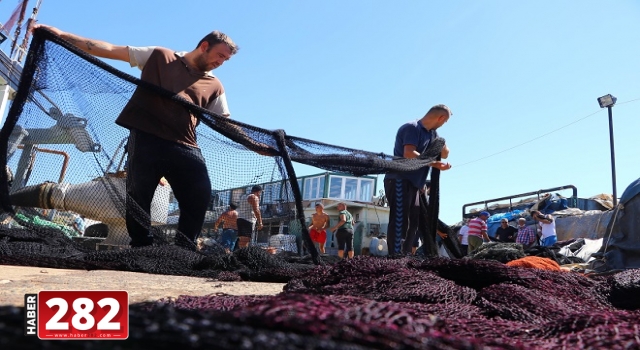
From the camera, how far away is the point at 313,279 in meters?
2.55

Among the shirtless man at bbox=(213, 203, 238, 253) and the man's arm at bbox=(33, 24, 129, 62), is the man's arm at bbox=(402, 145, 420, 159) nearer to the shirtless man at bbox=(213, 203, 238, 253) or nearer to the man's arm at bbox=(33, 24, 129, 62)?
the shirtless man at bbox=(213, 203, 238, 253)

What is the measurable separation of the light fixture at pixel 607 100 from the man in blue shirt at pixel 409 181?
17.6 m

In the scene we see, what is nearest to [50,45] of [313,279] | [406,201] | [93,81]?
[93,81]

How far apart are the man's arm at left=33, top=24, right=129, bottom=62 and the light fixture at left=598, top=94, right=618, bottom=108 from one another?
2067 cm

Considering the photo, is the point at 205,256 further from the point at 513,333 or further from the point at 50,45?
the point at 513,333

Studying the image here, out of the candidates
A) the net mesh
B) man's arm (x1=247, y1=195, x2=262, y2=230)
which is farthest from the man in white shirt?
man's arm (x1=247, y1=195, x2=262, y2=230)

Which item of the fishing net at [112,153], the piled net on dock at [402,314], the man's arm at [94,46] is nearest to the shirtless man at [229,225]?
the fishing net at [112,153]

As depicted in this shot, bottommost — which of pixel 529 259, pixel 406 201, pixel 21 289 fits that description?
pixel 21 289

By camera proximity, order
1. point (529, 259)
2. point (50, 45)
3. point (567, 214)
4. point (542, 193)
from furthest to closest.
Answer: point (542, 193)
point (567, 214)
point (50, 45)
point (529, 259)

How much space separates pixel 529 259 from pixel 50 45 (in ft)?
13.6

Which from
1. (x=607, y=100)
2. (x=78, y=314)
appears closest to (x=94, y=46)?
(x=78, y=314)

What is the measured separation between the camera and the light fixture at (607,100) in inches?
798

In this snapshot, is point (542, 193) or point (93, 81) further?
point (542, 193)

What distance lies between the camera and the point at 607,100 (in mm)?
20422
